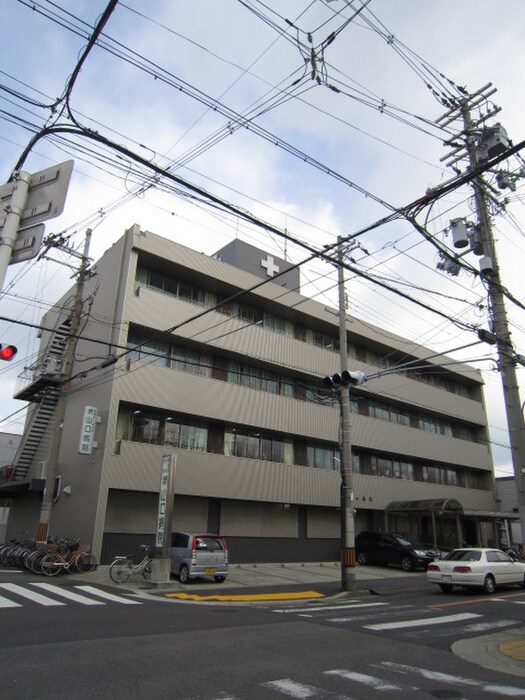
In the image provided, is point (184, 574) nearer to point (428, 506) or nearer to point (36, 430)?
point (36, 430)

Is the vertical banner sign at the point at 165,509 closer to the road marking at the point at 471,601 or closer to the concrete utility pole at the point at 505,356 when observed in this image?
the road marking at the point at 471,601

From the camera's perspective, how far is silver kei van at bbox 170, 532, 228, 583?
17.5m

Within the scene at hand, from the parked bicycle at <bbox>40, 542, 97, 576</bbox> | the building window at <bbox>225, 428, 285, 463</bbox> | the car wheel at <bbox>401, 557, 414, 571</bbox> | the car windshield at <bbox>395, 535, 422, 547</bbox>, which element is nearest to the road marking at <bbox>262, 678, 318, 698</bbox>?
the parked bicycle at <bbox>40, 542, 97, 576</bbox>

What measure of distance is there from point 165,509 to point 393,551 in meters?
14.3

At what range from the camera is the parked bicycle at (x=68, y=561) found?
18000mm

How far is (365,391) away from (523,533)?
717 inches

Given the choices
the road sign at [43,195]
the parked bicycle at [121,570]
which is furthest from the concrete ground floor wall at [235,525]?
the road sign at [43,195]

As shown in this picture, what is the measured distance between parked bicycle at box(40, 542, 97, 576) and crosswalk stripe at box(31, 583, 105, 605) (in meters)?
2.84

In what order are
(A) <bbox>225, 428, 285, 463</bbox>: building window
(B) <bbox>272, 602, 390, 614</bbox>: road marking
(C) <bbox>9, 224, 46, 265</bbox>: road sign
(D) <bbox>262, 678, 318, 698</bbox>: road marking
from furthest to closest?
(A) <bbox>225, 428, 285, 463</bbox>: building window → (B) <bbox>272, 602, 390, 614</bbox>: road marking → (C) <bbox>9, 224, 46, 265</bbox>: road sign → (D) <bbox>262, 678, 318, 698</bbox>: road marking

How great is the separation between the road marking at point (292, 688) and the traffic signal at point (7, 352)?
5.51 m

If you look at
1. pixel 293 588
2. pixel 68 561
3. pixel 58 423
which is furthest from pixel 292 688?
pixel 58 423

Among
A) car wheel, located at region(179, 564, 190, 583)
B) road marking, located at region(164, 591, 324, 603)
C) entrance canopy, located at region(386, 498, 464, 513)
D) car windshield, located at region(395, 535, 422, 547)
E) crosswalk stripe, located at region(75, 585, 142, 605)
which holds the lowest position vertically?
road marking, located at region(164, 591, 324, 603)

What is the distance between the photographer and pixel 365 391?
3359 centimetres

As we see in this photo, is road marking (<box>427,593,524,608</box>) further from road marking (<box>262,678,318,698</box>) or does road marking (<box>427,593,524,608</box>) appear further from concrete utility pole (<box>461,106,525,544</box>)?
road marking (<box>262,678,318,698</box>)
